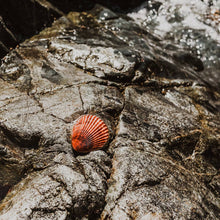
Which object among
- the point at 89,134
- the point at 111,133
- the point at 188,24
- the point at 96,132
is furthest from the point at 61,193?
the point at 188,24

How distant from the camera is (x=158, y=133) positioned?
407 centimetres

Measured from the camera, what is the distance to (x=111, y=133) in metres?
3.81

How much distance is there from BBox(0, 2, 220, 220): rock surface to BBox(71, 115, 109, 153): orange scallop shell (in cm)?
14

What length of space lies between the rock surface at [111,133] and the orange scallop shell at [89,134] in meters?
0.14

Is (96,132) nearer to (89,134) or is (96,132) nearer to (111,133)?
(89,134)

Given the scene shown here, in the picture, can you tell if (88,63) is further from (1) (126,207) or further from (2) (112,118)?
(1) (126,207)

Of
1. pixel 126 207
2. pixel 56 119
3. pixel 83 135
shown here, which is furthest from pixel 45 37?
pixel 126 207

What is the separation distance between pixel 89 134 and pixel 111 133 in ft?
1.54

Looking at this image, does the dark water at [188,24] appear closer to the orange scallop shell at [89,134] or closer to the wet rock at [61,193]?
the orange scallop shell at [89,134]

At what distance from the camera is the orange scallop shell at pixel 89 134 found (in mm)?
3484

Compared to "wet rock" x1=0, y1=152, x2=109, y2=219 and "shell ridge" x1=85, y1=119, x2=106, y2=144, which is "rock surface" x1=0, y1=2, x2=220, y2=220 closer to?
"wet rock" x1=0, y1=152, x2=109, y2=219

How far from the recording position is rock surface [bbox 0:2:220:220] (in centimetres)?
297

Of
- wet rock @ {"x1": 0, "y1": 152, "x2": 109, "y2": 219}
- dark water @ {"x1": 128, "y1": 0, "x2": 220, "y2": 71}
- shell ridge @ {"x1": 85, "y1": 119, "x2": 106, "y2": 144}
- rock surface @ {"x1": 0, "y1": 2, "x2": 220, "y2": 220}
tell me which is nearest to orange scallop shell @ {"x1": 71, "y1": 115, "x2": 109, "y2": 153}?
shell ridge @ {"x1": 85, "y1": 119, "x2": 106, "y2": 144}

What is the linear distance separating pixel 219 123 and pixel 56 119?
4.00 meters
